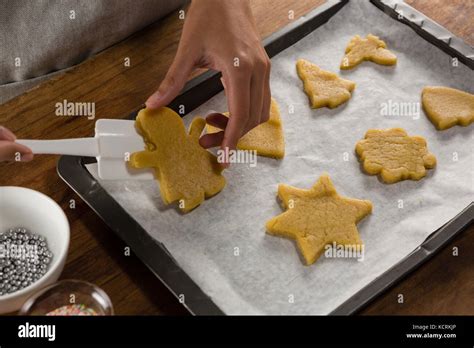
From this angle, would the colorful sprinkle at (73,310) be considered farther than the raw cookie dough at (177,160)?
No

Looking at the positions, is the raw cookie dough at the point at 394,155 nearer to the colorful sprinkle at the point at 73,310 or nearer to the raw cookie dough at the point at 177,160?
the raw cookie dough at the point at 177,160

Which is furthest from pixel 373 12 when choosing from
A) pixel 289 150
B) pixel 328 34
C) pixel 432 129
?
pixel 289 150

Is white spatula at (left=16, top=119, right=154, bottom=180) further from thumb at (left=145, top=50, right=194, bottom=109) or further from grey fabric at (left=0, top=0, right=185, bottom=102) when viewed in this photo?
grey fabric at (left=0, top=0, right=185, bottom=102)

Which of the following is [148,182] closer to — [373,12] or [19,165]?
[19,165]

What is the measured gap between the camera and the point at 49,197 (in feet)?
3.93

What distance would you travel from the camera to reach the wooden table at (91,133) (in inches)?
45.0

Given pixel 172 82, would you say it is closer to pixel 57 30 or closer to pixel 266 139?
pixel 266 139

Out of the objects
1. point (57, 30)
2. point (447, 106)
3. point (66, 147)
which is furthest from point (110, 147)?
point (447, 106)

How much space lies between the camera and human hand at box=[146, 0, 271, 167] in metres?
1.21

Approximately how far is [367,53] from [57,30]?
2.13ft

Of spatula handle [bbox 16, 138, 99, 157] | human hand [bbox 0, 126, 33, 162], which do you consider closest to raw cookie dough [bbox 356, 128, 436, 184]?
spatula handle [bbox 16, 138, 99, 157]

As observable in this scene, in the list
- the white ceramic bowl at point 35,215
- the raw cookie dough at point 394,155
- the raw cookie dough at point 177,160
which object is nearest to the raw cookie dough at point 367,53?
the raw cookie dough at point 394,155

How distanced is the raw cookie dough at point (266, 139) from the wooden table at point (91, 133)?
211mm
